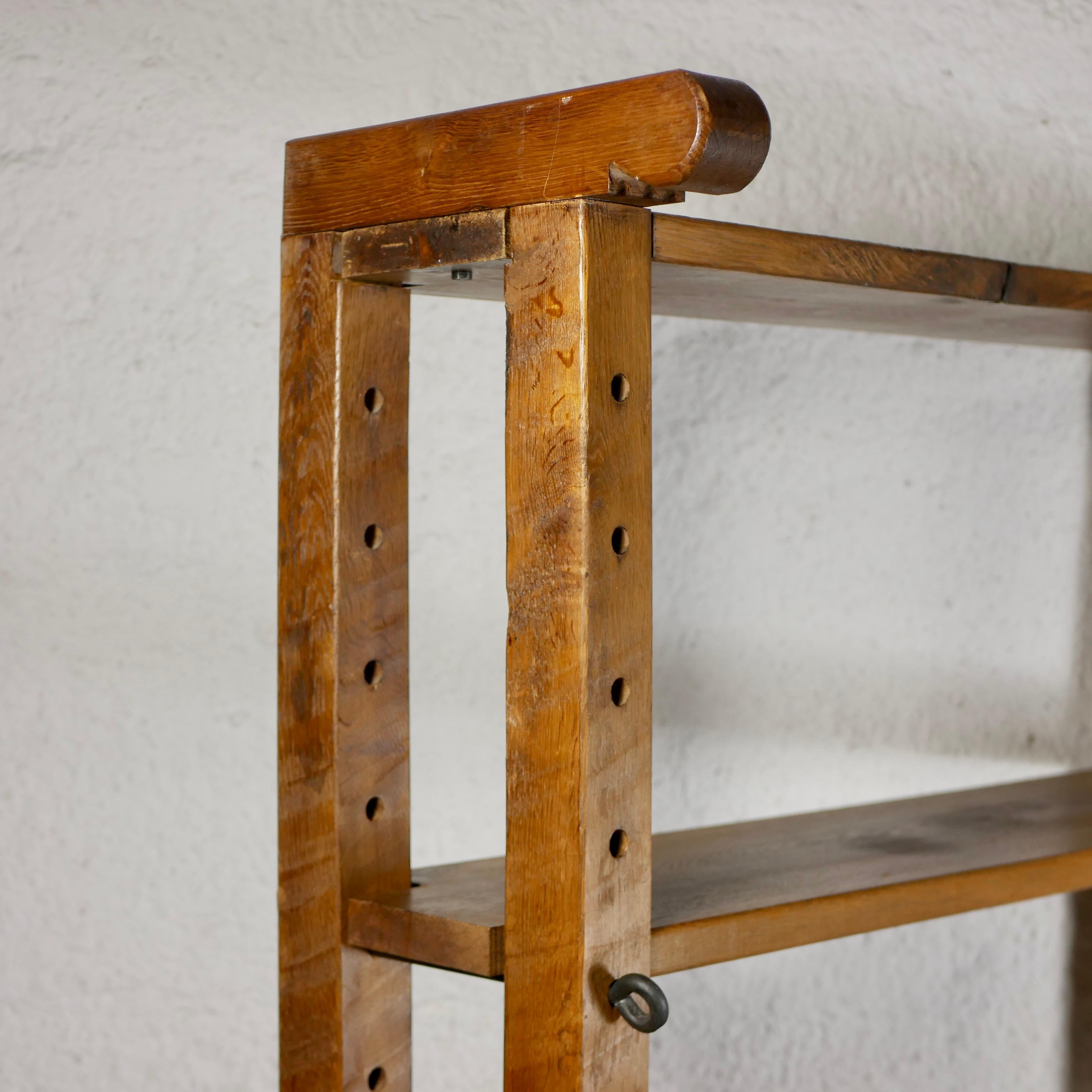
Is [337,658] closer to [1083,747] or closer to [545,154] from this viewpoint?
[545,154]

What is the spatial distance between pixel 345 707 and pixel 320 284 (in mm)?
235

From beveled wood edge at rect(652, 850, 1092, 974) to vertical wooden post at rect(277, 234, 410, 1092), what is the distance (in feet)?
0.58

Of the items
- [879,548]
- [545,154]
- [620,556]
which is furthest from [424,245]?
[879,548]

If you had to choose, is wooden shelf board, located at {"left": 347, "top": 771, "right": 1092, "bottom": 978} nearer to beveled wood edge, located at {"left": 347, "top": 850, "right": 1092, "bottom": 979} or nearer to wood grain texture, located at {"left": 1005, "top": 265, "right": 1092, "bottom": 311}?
beveled wood edge, located at {"left": 347, "top": 850, "right": 1092, "bottom": 979}

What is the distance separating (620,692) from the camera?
0.69 metres

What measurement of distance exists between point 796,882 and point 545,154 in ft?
1.54

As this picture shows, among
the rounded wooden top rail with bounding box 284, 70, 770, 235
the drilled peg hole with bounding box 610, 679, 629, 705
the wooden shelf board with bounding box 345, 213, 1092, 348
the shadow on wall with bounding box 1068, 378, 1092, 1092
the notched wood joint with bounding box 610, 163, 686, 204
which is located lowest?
the shadow on wall with bounding box 1068, 378, 1092, 1092

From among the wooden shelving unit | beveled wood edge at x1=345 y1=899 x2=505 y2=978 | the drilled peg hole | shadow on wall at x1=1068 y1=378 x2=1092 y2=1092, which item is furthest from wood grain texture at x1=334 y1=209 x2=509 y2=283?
shadow on wall at x1=1068 y1=378 x2=1092 y2=1092

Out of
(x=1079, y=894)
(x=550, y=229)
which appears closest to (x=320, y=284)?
(x=550, y=229)

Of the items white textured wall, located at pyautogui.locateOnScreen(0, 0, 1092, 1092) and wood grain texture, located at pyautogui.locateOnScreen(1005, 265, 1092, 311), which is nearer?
wood grain texture, located at pyautogui.locateOnScreen(1005, 265, 1092, 311)

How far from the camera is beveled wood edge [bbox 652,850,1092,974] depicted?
75cm

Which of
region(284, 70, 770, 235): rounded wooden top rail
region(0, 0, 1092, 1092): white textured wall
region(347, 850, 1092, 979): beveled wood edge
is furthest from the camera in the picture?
region(0, 0, 1092, 1092): white textured wall

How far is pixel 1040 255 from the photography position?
1.45 m

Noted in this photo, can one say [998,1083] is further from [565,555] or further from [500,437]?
[565,555]
